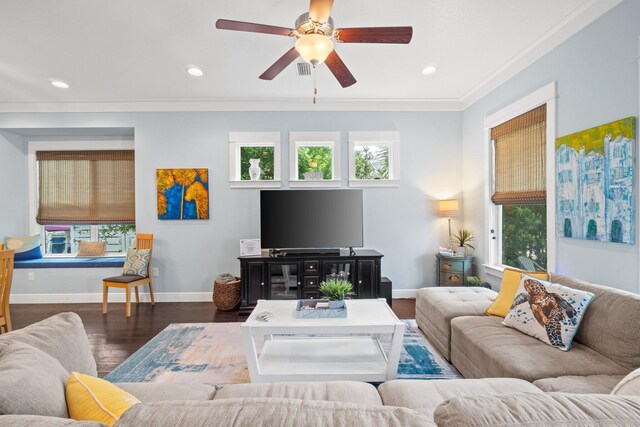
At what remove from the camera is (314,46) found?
6.26 ft

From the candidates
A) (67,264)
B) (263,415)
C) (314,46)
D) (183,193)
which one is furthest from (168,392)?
(67,264)

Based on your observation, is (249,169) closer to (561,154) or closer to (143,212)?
(143,212)

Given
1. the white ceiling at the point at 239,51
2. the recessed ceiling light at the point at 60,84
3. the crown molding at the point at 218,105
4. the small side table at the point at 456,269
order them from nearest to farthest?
the white ceiling at the point at 239,51 < the recessed ceiling light at the point at 60,84 < the small side table at the point at 456,269 < the crown molding at the point at 218,105

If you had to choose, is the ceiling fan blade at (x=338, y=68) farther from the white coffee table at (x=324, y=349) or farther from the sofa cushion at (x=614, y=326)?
the sofa cushion at (x=614, y=326)

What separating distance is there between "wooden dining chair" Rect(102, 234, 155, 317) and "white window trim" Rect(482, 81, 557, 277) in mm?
4289

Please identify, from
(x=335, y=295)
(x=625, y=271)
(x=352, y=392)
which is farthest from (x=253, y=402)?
(x=625, y=271)

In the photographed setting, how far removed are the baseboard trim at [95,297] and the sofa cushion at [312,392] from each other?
3154 millimetres

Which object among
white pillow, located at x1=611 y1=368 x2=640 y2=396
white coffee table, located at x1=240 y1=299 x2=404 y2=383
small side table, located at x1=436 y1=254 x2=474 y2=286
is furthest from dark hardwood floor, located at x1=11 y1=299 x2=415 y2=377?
white pillow, located at x1=611 y1=368 x2=640 y2=396

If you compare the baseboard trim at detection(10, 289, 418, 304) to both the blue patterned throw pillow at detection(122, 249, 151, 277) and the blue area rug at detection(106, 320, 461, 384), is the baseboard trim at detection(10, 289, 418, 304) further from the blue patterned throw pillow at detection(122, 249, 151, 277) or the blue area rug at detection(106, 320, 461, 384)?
the blue area rug at detection(106, 320, 461, 384)

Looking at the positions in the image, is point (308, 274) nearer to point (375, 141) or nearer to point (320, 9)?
point (375, 141)

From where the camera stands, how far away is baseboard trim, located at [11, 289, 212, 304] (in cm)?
418

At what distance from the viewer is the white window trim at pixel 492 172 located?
2.66 metres

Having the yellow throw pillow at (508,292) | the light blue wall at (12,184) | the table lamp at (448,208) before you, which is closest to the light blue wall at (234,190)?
the table lamp at (448,208)

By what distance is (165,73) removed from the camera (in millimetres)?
3354
